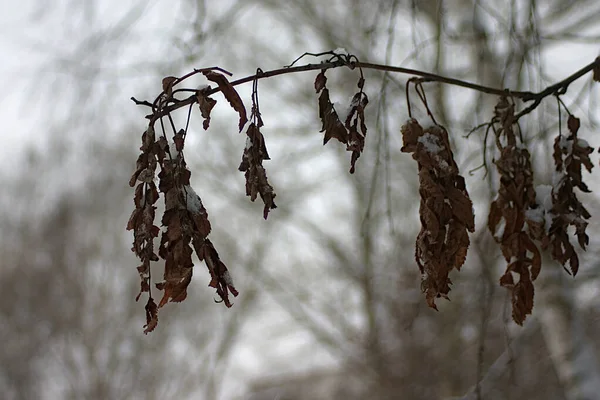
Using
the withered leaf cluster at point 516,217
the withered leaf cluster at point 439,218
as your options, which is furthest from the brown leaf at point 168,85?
the withered leaf cluster at point 516,217

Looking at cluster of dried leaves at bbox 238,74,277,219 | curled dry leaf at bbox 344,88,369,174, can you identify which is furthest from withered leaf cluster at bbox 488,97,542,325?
cluster of dried leaves at bbox 238,74,277,219

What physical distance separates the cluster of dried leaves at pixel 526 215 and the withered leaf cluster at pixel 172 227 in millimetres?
599

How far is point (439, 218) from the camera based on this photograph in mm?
1112

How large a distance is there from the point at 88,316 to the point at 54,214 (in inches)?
86.0

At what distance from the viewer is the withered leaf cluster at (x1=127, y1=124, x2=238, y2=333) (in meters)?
1.01

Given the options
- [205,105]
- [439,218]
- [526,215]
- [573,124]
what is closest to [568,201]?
[526,215]

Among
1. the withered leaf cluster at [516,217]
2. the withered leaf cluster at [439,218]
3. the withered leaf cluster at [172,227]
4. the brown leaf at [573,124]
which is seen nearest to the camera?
the withered leaf cluster at [172,227]

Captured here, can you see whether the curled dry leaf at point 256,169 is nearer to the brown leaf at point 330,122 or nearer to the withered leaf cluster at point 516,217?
the brown leaf at point 330,122

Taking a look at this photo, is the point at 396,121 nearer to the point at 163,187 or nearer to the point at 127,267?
the point at 163,187

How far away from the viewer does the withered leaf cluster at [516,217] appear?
1.25 meters

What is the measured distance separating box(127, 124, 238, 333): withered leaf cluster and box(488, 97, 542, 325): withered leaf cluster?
0.59 meters

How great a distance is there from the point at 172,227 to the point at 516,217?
0.70 meters

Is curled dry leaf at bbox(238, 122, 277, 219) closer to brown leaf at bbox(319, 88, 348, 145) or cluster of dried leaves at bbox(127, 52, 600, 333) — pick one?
cluster of dried leaves at bbox(127, 52, 600, 333)

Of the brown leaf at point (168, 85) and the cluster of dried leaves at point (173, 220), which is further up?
the brown leaf at point (168, 85)
